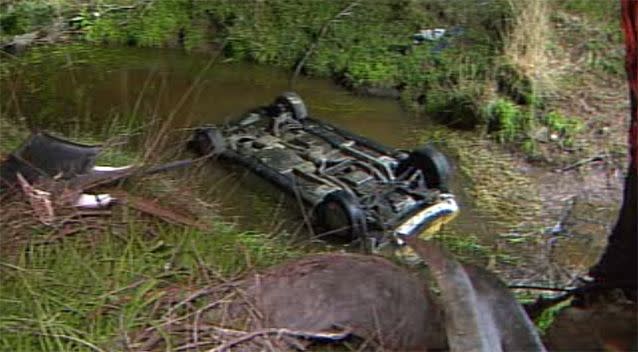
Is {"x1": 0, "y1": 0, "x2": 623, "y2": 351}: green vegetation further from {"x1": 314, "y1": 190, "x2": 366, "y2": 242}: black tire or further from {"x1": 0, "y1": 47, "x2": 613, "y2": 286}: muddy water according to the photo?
{"x1": 314, "y1": 190, "x2": 366, "y2": 242}: black tire

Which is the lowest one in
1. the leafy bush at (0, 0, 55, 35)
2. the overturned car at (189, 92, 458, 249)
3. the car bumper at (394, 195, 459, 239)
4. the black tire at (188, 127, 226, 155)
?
the car bumper at (394, 195, 459, 239)

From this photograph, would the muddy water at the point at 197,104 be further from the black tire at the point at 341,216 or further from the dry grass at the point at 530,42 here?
the dry grass at the point at 530,42

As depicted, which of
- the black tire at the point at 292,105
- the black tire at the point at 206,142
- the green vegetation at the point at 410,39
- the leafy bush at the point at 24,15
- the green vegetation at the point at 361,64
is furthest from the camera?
the leafy bush at the point at 24,15

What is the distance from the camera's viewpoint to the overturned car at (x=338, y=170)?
3.71 metres

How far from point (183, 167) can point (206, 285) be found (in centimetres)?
97

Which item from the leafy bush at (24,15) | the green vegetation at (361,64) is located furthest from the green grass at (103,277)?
the leafy bush at (24,15)

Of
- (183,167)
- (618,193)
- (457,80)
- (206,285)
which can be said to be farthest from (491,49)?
(206,285)

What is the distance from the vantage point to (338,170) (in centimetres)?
431

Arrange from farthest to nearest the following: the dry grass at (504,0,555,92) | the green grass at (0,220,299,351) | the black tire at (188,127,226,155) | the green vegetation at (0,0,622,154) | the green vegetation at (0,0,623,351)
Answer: the dry grass at (504,0,555,92) → the green vegetation at (0,0,622,154) → the black tire at (188,127,226,155) → the green vegetation at (0,0,623,351) → the green grass at (0,220,299,351)

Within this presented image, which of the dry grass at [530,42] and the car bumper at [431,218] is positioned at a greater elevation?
the dry grass at [530,42]

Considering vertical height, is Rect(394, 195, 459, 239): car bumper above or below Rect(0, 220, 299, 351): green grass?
below

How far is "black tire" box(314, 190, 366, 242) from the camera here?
11.5 ft

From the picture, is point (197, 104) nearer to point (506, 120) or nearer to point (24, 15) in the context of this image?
point (24, 15)

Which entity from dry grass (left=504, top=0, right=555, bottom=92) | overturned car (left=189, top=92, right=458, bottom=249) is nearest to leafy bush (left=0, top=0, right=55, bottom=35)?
overturned car (left=189, top=92, right=458, bottom=249)
